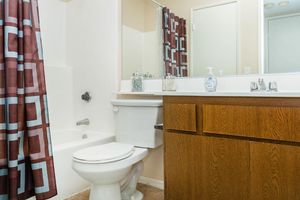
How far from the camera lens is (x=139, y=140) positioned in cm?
188

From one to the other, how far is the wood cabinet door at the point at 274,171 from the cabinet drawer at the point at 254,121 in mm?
60

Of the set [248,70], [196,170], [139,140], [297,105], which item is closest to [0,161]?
[139,140]

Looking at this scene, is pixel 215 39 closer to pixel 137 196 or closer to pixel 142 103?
pixel 142 103

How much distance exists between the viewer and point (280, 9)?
1622 mm

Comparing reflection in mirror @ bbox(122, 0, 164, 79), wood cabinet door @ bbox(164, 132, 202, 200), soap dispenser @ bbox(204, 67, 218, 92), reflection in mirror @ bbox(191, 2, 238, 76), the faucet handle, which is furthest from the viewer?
reflection in mirror @ bbox(122, 0, 164, 79)

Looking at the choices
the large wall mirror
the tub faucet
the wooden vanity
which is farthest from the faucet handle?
the tub faucet

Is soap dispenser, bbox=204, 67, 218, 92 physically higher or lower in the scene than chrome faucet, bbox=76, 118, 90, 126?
higher

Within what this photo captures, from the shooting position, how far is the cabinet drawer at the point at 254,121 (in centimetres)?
114

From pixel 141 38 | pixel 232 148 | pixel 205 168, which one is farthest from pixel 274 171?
pixel 141 38

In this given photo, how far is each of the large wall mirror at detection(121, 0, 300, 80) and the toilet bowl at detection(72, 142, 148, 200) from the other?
2.67 feet

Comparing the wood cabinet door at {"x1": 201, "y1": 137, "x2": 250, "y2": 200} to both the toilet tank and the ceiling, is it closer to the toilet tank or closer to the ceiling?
the toilet tank

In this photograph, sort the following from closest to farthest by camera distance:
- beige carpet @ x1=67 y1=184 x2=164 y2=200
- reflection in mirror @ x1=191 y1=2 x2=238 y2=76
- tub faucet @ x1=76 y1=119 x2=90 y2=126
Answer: reflection in mirror @ x1=191 y1=2 x2=238 y2=76, beige carpet @ x1=67 y1=184 x2=164 y2=200, tub faucet @ x1=76 y1=119 x2=90 y2=126

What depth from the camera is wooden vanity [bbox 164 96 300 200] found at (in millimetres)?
1150

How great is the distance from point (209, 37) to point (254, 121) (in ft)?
2.97
